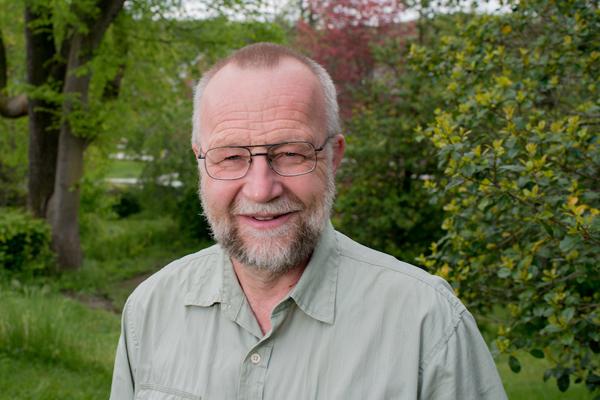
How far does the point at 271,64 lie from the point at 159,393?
3.27 ft


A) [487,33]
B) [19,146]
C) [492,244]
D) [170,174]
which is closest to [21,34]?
[19,146]

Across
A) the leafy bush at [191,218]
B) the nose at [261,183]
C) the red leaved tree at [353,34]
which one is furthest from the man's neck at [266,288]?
the leafy bush at [191,218]

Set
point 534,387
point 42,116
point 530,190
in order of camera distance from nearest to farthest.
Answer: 1. point 530,190
2. point 534,387
3. point 42,116

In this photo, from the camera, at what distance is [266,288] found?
7.17ft

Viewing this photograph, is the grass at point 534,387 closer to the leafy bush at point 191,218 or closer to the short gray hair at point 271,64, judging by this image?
the short gray hair at point 271,64

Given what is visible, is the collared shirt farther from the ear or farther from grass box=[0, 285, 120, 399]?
grass box=[0, 285, 120, 399]

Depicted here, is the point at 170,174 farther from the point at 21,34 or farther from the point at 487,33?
the point at 487,33

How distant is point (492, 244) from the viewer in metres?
4.34

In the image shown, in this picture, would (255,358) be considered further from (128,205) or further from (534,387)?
(128,205)

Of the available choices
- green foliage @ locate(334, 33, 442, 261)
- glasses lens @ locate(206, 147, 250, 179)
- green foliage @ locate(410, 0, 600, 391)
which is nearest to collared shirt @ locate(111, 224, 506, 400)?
glasses lens @ locate(206, 147, 250, 179)

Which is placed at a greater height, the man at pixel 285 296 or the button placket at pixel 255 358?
the man at pixel 285 296

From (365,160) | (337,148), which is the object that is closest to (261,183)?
(337,148)

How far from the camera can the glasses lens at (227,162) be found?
209cm

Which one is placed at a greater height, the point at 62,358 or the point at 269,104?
the point at 269,104
